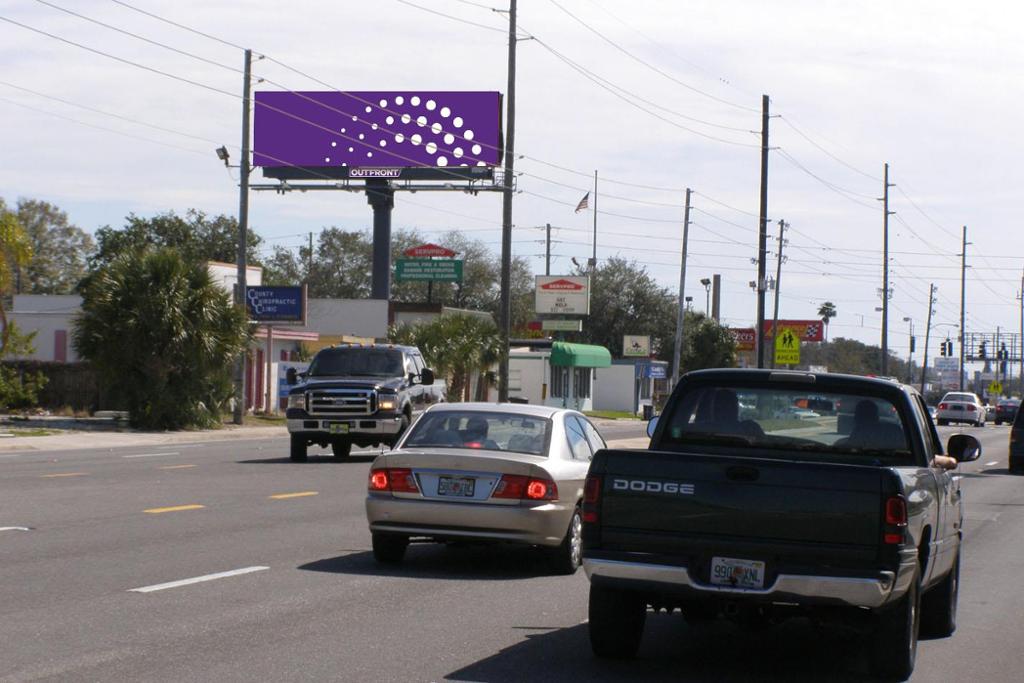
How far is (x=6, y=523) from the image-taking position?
1486 cm

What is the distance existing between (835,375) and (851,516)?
1830mm

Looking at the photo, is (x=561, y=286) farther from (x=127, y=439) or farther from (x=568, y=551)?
(x=568, y=551)

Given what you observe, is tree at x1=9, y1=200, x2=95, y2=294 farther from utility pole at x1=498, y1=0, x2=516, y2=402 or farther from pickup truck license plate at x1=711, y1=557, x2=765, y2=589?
pickup truck license plate at x1=711, y1=557, x2=765, y2=589

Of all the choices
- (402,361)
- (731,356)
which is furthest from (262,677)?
(731,356)

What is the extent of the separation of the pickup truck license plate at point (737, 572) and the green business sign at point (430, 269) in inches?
2894

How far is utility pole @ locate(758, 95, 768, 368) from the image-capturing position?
155 ft

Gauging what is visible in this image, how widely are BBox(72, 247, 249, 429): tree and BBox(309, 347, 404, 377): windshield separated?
417 inches

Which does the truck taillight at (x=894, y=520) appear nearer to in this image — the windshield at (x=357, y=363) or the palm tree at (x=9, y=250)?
the windshield at (x=357, y=363)

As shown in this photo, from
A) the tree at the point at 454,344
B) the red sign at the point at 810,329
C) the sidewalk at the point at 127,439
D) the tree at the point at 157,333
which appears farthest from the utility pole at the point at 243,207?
the red sign at the point at 810,329

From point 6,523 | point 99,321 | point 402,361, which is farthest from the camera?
point 99,321

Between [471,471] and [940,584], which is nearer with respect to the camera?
[940,584]

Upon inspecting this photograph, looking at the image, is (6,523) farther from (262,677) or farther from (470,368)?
(470,368)

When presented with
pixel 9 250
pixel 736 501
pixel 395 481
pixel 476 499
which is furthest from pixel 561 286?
pixel 736 501

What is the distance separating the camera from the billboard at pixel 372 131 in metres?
69.1
